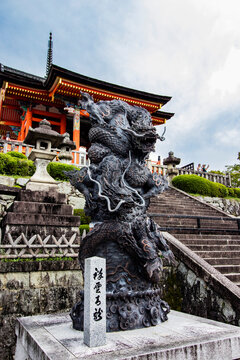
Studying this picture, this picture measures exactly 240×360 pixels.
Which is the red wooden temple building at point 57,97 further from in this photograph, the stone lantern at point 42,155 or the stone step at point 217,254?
the stone step at point 217,254

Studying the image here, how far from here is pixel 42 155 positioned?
27.9 ft

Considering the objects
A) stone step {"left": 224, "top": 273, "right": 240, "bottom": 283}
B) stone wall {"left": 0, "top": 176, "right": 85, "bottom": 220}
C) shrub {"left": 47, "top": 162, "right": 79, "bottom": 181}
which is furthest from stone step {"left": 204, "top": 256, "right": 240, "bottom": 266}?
shrub {"left": 47, "top": 162, "right": 79, "bottom": 181}

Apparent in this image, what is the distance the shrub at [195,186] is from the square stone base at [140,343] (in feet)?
38.5

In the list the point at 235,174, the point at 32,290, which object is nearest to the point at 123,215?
A: the point at 32,290

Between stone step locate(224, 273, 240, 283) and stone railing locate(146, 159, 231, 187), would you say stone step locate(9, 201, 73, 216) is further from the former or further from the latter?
stone railing locate(146, 159, 231, 187)

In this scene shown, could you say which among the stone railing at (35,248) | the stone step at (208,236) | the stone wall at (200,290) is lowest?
the stone wall at (200,290)

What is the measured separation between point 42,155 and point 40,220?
2.60 meters

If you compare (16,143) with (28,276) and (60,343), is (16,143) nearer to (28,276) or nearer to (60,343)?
(28,276)

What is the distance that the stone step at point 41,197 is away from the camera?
702 centimetres

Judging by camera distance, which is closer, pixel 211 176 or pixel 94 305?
pixel 94 305

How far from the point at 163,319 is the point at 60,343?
1.37 m

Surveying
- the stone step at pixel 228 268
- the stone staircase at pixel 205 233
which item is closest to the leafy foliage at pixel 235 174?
the stone staircase at pixel 205 233

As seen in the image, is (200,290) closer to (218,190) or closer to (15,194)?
(15,194)

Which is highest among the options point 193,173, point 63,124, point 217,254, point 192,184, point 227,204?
point 63,124
